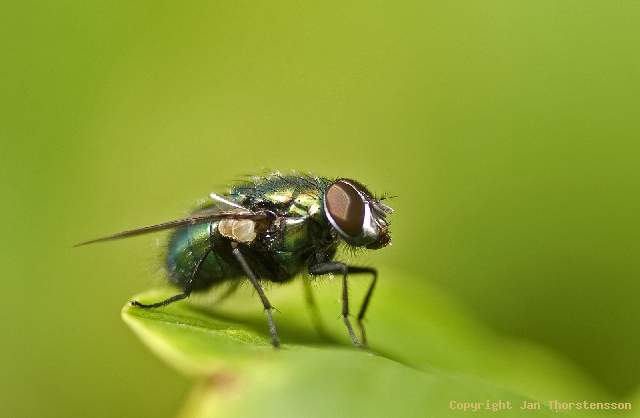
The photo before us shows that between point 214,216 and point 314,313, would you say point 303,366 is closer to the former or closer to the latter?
point 214,216

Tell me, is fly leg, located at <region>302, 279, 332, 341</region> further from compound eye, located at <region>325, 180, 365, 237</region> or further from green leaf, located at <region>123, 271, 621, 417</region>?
compound eye, located at <region>325, 180, 365, 237</region>

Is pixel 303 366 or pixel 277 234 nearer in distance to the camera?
pixel 303 366

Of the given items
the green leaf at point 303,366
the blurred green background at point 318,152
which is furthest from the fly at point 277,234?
the blurred green background at point 318,152

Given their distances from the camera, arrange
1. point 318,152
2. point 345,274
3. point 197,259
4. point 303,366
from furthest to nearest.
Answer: point 318,152 < point 197,259 < point 345,274 < point 303,366

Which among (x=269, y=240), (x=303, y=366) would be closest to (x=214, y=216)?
(x=269, y=240)

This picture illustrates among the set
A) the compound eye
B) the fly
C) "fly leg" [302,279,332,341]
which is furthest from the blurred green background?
the compound eye

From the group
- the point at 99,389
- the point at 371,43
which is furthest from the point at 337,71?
the point at 99,389

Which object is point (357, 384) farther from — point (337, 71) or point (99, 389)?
point (337, 71)
